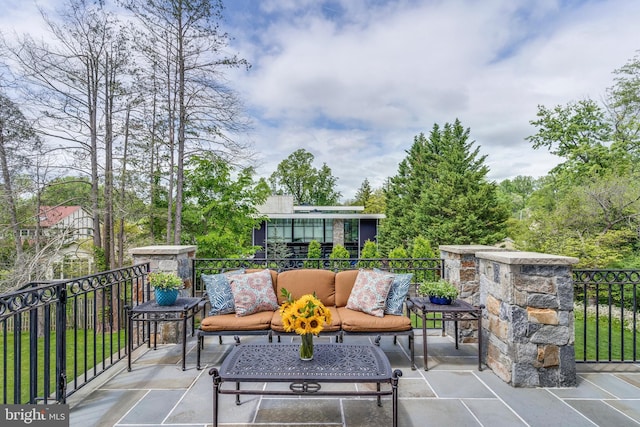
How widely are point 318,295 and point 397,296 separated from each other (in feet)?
2.96

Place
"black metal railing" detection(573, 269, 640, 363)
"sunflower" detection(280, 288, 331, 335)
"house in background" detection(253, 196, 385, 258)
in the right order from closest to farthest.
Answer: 1. "sunflower" detection(280, 288, 331, 335)
2. "black metal railing" detection(573, 269, 640, 363)
3. "house in background" detection(253, 196, 385, 258)

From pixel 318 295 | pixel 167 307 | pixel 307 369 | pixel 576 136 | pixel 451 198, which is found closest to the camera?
pixel 307 369

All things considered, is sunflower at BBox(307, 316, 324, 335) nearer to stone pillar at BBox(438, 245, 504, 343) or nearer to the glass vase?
the glass vase

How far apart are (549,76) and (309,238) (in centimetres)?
1299

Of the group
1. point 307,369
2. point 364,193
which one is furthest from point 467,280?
point 364,193

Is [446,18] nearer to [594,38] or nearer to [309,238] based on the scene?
[594,38]

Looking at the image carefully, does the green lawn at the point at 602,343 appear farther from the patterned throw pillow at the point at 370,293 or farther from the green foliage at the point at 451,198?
the green foliage at the point at 451,198

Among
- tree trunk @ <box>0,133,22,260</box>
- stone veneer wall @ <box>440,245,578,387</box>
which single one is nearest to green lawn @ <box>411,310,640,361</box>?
stone veneer wall @ <box>440,245,578,387</box>

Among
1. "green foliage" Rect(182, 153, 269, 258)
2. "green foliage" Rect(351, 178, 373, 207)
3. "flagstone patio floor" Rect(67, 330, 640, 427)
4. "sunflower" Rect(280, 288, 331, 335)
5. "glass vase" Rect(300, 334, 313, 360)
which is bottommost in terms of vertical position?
"flagstone patio floor" Rect(67, 330, 640, 427)

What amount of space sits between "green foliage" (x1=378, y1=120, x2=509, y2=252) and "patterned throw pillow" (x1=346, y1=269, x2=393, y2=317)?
44.6ft

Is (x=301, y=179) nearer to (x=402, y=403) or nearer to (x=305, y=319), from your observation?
(x=402, y=403)

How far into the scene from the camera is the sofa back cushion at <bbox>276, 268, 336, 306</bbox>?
3.84 meters

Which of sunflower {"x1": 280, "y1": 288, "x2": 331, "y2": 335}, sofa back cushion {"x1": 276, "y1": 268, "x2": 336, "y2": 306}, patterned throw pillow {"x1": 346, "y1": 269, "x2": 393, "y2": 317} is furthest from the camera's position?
sofa back cushion {"x1": 276, "y1": 268, "x2": 336, "y2": 306}

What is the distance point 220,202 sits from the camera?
9344 mm
